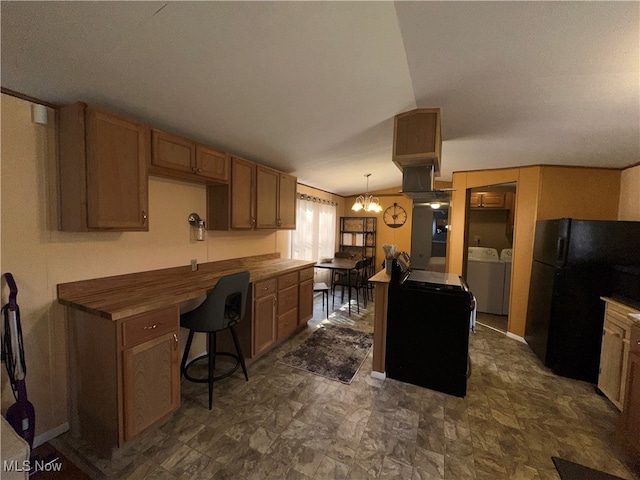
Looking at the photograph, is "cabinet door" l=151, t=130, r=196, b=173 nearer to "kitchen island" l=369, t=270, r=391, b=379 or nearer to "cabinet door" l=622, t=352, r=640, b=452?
"kitchen island" l=369, t=270, r=391, b=379

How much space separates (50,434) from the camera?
1.71m

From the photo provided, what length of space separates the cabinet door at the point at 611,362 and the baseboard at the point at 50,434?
4.06 metres

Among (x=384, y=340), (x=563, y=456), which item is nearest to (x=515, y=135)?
(x=384, y=340)

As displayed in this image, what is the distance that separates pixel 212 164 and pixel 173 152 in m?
0.39

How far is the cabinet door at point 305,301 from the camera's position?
3.36m

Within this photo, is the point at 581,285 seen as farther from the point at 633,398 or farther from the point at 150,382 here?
the point at 150,382

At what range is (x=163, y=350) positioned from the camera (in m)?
1.75

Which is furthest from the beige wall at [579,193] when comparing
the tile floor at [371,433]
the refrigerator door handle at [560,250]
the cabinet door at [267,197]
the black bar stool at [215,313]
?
Answer: the black bar stool at [215,313]

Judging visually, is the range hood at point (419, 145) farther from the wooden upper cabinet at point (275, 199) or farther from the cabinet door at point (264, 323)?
the cabinet door at point (264, 323)

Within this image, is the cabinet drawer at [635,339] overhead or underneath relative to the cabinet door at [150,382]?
overhead

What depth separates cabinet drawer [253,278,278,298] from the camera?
260 centimetres

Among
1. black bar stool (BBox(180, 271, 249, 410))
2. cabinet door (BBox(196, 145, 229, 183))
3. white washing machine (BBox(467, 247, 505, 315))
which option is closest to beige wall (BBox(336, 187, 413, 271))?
white washing machine (BBox(467, 247, 505, 315))

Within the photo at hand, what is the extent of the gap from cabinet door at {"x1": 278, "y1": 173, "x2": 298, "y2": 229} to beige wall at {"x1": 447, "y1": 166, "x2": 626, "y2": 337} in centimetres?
284

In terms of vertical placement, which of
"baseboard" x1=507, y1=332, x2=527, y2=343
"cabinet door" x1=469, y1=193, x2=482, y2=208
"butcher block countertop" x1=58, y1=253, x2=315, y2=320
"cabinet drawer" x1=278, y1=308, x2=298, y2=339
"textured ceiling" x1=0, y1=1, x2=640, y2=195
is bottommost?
"baseboard" x1=507, y1=332, x2=527, y2=343
